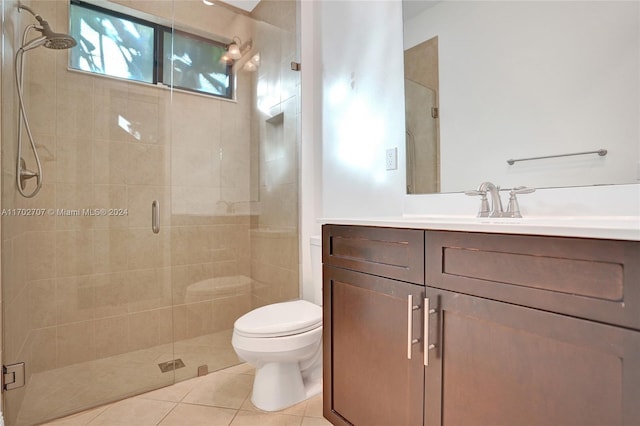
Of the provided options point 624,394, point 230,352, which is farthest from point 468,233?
point 230,352

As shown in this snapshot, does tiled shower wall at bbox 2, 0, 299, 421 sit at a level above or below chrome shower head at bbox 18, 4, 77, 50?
below

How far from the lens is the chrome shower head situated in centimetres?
160

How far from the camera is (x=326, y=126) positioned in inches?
81.0

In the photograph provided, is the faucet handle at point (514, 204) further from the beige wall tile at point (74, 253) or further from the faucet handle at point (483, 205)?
the beige wall tile at point (74, 253)

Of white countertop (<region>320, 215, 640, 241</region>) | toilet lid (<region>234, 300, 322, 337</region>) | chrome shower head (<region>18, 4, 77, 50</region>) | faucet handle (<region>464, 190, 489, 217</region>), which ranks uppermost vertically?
chrome shower head (<region>18, 4, 77, 50</region>)

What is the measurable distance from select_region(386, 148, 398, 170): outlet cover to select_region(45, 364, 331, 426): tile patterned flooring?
120 cm

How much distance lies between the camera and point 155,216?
192cm

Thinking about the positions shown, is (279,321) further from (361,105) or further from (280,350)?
(361,105)

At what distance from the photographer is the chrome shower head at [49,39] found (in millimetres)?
1603

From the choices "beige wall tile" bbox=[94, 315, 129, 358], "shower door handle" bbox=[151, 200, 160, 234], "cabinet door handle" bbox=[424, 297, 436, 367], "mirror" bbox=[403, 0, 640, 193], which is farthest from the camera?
"shower door handle" bbox=[151, 200, 160, 234]

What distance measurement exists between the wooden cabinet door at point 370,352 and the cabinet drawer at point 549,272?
5.8 inches

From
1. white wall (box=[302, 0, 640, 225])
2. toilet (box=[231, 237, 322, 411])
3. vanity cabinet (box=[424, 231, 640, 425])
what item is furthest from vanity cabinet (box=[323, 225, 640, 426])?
white wall (box=[302, 0, 640, 225])

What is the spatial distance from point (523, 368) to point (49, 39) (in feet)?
7.79

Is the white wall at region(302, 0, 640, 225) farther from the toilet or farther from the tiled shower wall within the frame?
the toilet
